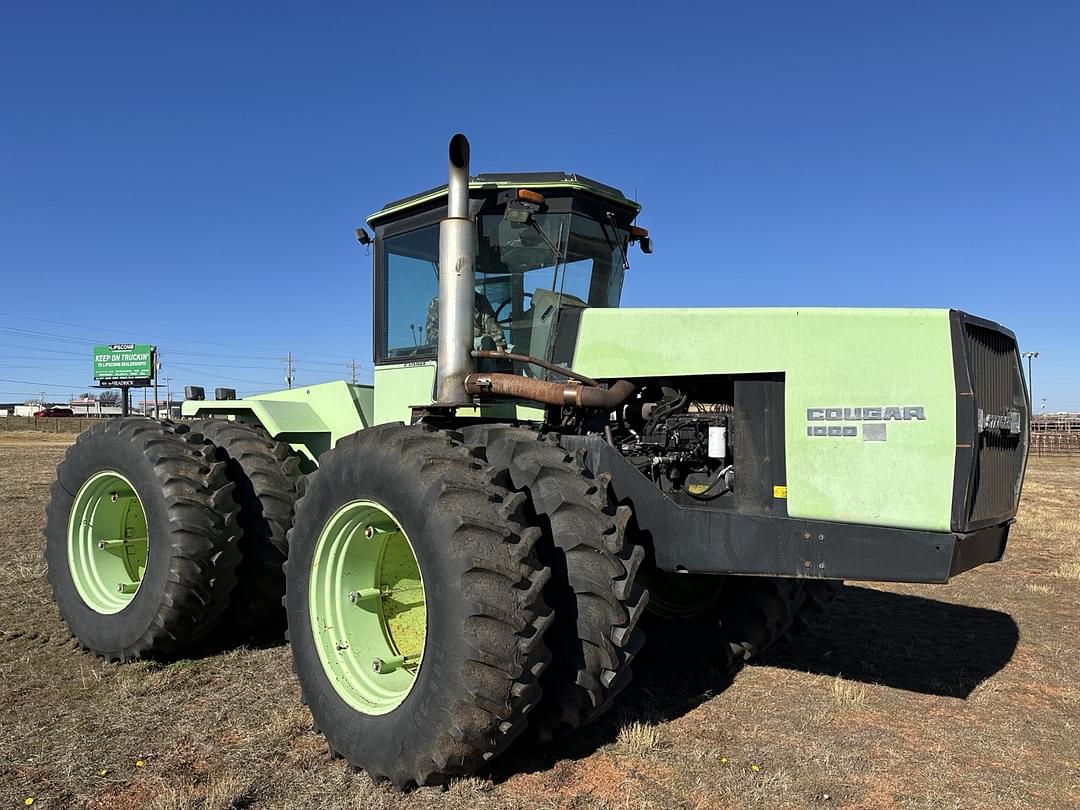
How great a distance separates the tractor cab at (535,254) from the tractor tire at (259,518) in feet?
4.31

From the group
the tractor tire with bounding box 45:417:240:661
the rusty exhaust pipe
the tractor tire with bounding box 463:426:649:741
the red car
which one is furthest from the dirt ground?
the red car

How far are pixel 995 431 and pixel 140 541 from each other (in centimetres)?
563

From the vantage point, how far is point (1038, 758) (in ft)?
13.5

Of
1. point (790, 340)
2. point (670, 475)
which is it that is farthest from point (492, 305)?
point (790, 340)

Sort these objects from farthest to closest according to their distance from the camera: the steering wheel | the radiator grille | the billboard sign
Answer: the billboard sign → the steering wheel → the radiator grille

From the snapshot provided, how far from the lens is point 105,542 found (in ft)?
19.5

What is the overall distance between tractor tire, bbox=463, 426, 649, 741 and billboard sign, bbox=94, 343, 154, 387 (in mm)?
67119

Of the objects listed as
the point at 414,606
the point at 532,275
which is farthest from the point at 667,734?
the point at 532,275

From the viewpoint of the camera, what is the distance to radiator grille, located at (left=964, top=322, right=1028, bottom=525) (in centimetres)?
359

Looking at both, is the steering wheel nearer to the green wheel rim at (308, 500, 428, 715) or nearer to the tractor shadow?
the green wheel rim at (308, 500, 428, 715)

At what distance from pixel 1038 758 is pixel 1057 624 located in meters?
3.38

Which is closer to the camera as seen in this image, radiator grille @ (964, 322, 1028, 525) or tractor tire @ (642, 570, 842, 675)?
radiator grille @ (964, 322, 1028, 525)

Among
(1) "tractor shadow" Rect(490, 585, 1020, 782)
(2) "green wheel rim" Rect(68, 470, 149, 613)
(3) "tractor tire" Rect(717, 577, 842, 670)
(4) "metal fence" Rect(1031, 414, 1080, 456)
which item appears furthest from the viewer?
(4) "metal fence" Rect(1031, 414, 1080, 456)

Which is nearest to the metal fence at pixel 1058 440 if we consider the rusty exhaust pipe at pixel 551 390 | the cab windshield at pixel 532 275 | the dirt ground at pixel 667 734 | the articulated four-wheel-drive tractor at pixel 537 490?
the dirt ground at pixel 667 734
